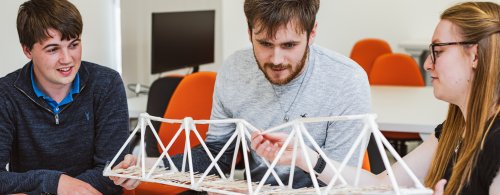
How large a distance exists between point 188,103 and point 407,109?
127 centimetres

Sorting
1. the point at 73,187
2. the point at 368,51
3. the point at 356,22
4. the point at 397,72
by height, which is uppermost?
the point at 356,22

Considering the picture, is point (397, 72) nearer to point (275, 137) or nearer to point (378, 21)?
point (378, 21)

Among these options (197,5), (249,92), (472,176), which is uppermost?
(197,5)

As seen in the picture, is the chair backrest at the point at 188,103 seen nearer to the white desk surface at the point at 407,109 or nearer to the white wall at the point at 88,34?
the white wall at the point at 88,34

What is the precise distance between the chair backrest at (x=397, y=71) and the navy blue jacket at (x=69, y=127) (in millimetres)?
2529

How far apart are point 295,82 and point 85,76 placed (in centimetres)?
70

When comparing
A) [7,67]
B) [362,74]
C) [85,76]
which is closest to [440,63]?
[362,74]

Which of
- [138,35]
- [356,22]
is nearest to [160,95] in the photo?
[138,35]

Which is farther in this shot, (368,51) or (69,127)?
(368,51)

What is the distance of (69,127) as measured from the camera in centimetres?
213

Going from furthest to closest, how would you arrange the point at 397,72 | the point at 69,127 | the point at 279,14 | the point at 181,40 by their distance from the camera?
the point at 181,40
the point at 397,72
the point at 69,127
the point at 279,14

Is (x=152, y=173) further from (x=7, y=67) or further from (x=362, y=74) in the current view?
(x=7, y=67)

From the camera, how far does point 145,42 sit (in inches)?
185

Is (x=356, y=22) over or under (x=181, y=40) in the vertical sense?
over
